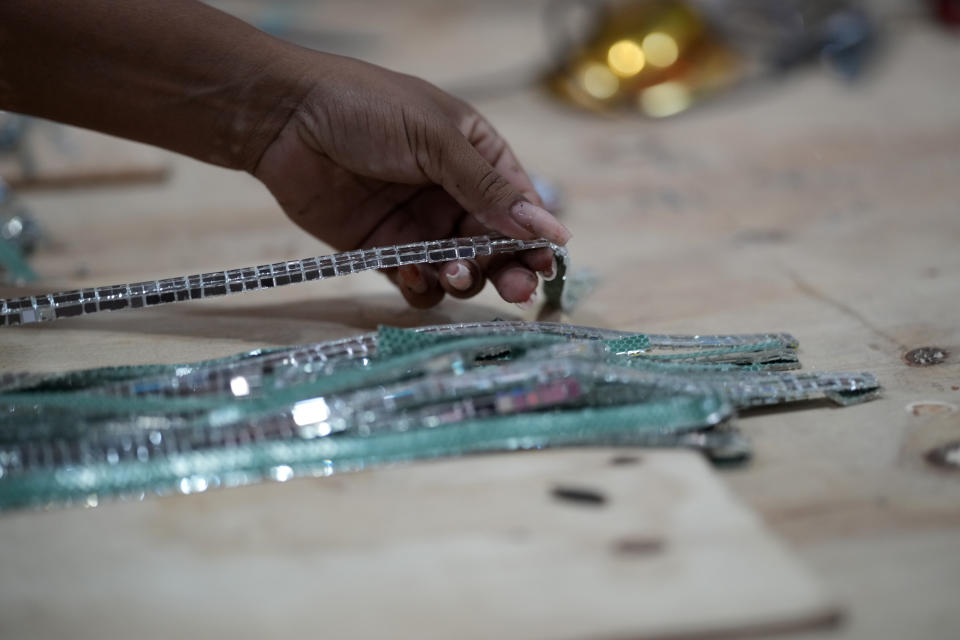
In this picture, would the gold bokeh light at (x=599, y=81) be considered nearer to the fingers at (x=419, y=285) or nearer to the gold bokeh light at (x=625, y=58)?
the gold bokeh light at (x=625, y=58)

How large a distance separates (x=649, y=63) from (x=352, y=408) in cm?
138

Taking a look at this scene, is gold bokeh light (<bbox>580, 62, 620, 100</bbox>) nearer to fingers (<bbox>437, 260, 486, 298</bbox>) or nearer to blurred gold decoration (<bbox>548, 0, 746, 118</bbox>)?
blurred gold decoration (<bbox>548, 0, 746, 118</bbox>)

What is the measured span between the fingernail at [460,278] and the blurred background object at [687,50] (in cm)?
102

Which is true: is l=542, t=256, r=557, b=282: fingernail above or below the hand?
below

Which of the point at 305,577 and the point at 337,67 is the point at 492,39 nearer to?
the point at 337,67

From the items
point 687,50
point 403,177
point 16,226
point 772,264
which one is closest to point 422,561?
point 403,177

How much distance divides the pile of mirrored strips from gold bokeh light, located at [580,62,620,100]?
46.6 inches

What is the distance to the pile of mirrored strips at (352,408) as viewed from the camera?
0.74 m

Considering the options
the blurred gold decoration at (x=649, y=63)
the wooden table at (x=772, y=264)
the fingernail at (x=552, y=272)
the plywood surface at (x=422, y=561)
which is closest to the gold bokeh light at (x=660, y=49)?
the blurred gold decoration at (x=649, y=63)

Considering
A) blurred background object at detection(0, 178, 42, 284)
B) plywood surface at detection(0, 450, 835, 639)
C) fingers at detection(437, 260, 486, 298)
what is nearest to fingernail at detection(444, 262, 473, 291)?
fingers at detection(437, 260, 486, 298)

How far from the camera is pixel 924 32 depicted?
218cm

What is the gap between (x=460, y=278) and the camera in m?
1.01

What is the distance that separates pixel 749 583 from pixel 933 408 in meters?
0.35

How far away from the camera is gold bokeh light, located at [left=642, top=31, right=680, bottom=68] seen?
6.36 ft
